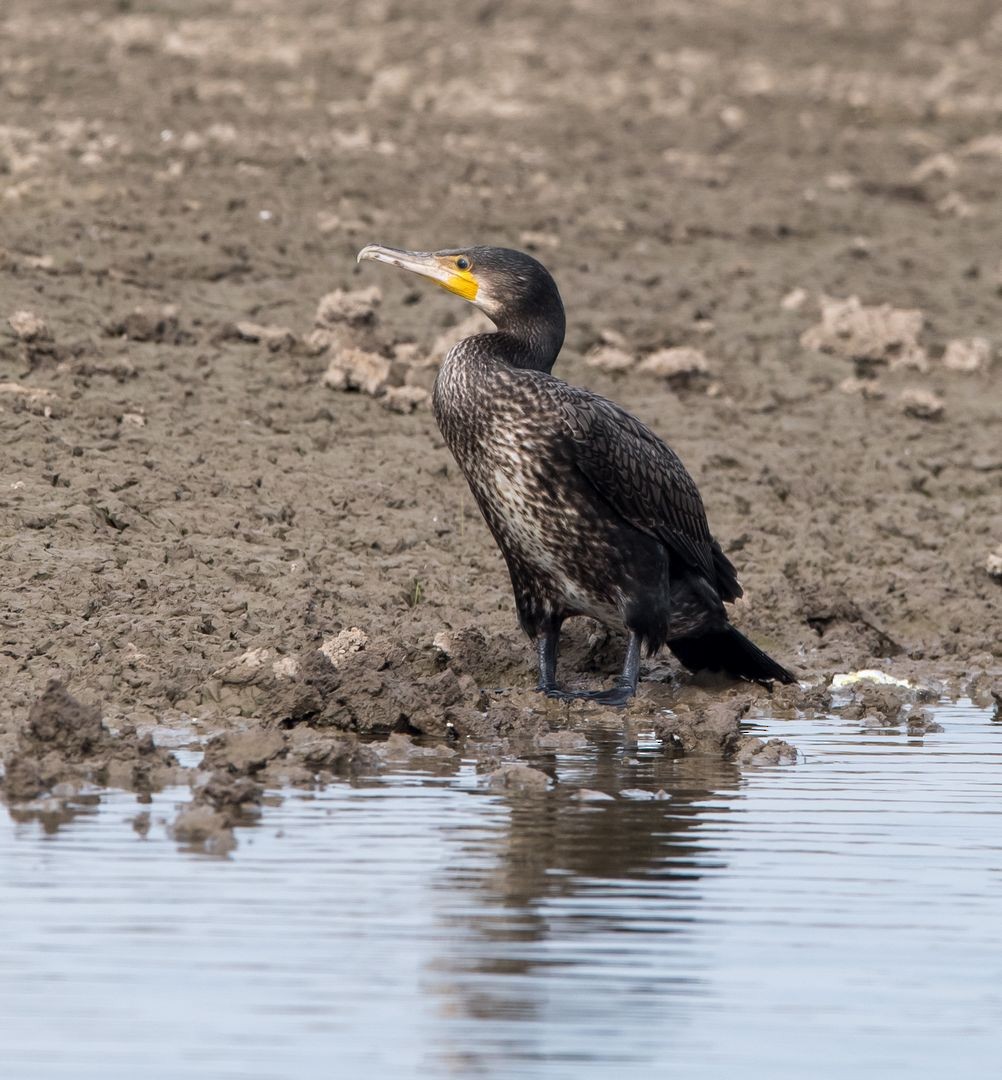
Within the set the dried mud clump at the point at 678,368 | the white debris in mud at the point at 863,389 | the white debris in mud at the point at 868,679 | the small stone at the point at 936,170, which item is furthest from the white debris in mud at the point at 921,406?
the small stone at the point at 936,170

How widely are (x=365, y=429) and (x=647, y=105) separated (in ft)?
36.4

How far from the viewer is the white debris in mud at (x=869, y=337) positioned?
1377 cm

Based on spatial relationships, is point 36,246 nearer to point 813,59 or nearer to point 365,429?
point 365,429

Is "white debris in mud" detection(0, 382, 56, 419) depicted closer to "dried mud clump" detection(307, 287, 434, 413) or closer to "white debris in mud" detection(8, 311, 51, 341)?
"white debris in mud" detection(8, 311, 51, 341)

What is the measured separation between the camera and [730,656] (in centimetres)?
907

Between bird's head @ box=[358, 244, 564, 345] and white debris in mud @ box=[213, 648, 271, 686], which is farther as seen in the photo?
bird's head @ box=[358, 244, 564, 345]

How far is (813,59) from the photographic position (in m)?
25.5

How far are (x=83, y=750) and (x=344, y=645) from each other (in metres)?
1.67

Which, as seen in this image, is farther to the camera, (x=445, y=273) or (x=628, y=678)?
(x=445, y=273)

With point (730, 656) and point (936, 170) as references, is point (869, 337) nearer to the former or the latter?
point (730, 656)

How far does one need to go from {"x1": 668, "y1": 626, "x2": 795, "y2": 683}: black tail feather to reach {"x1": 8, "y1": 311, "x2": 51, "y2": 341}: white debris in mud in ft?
12.3

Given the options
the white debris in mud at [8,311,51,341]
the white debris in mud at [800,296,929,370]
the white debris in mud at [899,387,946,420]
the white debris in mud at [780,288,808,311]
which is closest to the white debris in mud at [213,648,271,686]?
the white debris in mud at [8,311,51,341]

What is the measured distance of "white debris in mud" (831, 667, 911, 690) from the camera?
9098 mm

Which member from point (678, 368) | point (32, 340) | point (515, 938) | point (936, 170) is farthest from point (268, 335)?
point (936, 170)
